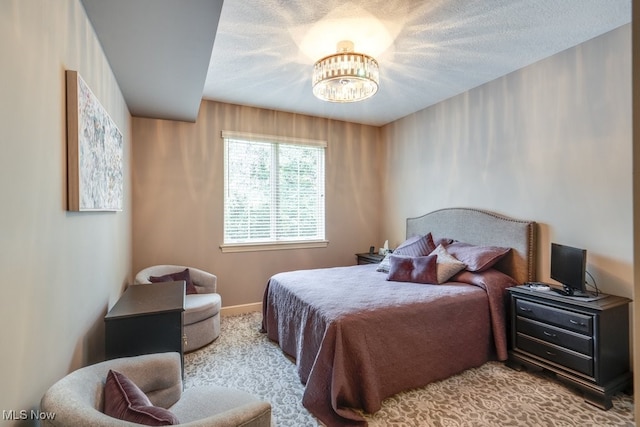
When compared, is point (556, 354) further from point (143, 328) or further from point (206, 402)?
point (143, 328)

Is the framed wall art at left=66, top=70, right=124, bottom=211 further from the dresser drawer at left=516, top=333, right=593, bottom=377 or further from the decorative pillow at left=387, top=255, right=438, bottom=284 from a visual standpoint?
the dresser drawer at left=516, top=333, right=593, bottom=377

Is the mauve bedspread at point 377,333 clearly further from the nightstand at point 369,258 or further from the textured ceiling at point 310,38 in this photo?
the textured ceiling at point 310,38

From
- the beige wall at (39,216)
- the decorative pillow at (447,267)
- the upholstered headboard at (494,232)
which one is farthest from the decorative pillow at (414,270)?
the beige wall at (39,216)

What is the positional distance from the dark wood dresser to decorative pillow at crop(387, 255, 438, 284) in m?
0.74

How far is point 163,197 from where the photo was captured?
361cm

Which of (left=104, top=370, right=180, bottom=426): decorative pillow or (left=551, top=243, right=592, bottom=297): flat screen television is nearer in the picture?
(left=104, top=370, right=180, bottom=426): decorative pillow

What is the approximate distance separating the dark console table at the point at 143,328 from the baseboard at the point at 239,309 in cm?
187

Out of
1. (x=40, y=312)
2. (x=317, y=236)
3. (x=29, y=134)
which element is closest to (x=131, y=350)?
(x=40, y=312)

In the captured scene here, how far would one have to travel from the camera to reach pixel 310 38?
93.5 inches

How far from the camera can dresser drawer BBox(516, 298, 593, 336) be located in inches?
84.0

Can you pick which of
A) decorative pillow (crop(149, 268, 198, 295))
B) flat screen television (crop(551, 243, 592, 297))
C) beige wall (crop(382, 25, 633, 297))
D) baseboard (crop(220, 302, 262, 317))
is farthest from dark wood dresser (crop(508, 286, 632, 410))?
decorative pillow (crop(149, 268, 198, 295))

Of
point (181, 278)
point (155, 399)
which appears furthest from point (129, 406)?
point (181, 278)

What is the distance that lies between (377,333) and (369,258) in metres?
2.19

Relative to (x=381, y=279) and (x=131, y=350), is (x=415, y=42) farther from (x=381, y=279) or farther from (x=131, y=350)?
(x=131, y=350)
